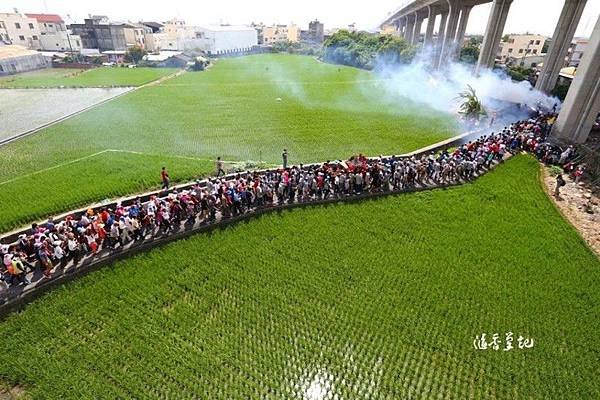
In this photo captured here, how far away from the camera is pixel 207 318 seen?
9031 mm

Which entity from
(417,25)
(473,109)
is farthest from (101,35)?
(473,109)

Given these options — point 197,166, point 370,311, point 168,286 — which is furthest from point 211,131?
point 370,311

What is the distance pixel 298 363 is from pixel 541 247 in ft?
30.1

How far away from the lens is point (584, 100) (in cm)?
1923

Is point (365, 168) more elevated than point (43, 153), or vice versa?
point (365, 168)

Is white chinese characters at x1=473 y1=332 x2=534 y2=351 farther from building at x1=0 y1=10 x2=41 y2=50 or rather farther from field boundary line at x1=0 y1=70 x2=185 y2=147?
building at x1=0 y1=10 x2=41 y2=50

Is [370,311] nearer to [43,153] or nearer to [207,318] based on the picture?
[207,318]

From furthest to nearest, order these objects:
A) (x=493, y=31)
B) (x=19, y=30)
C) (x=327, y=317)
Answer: (x=19, y=30) < (x=493, y=31) < (x=327, y=317)

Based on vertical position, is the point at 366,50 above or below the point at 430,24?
below

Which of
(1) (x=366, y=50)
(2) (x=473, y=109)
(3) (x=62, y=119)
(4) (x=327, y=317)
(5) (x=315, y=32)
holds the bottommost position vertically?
(3) (x=62, y=119)

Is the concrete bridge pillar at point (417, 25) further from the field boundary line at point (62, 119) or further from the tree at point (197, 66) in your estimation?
the field boundary line at point (62, 119)

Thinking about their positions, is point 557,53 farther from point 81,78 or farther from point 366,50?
point 81,78

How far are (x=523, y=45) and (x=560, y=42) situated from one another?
177 ft

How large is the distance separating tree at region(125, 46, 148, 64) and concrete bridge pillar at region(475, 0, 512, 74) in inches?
2382
